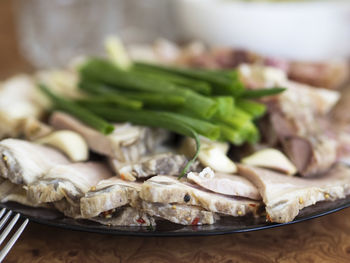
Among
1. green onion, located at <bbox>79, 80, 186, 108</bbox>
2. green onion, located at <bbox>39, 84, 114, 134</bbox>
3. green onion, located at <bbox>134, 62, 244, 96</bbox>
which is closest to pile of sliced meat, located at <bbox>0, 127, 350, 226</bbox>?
green onion, located at <bbox>39, 84, 114, 134</bbox>

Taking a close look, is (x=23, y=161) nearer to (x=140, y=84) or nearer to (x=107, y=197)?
(x=107, y=197)

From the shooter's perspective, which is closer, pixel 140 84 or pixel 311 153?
pixel 311 153

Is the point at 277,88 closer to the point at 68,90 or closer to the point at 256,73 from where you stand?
the point at 256,73

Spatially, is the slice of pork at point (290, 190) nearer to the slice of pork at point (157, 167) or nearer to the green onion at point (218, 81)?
the slice of pork at point (157, 167)

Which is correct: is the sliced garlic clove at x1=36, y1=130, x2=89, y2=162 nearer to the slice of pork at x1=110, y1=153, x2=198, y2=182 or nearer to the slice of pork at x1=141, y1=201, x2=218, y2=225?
the slice of pork at x1=110, y1=153, x2=198, y2=182

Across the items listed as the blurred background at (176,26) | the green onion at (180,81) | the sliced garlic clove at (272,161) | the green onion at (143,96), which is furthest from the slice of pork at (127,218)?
the blurred background at (176,26)

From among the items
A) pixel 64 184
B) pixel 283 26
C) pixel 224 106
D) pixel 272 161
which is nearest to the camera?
pixel 64 184

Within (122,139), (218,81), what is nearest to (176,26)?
(218,81)
